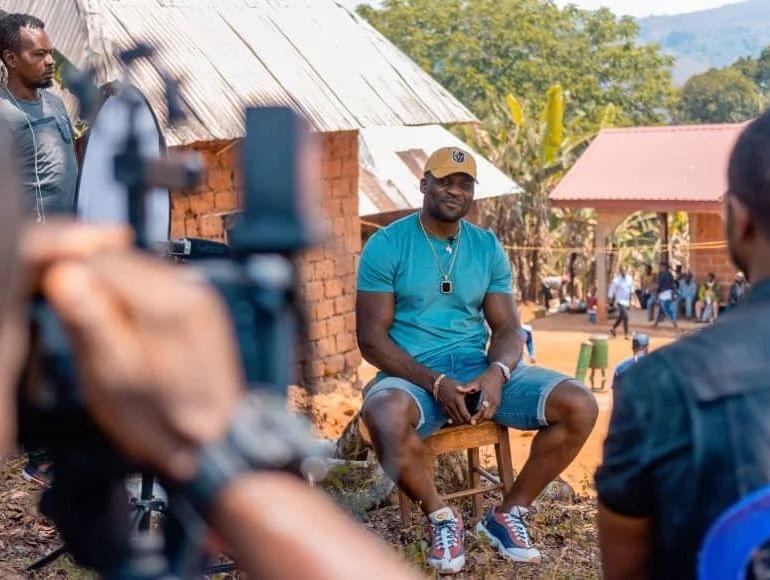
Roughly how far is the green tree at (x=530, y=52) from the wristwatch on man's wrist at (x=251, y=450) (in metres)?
37.8

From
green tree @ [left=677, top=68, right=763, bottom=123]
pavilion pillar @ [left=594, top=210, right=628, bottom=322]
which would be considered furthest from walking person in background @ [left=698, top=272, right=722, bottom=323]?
green tree @ [left=677, top=68, right=763, bottom=123]

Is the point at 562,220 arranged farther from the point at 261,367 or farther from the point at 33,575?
the point at 261,367

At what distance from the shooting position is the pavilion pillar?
72.8ft

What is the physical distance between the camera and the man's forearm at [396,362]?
458cm

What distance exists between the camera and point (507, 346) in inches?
189

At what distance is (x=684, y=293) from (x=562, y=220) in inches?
152

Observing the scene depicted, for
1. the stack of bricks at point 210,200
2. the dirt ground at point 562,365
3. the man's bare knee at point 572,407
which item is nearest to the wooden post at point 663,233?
the dirt ground at point 562,365

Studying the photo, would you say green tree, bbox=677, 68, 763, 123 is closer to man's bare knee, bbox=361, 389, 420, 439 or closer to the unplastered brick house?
the unplastered brick house

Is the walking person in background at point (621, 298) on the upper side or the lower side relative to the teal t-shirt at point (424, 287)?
lower

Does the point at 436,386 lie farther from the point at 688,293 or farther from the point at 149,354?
the point at 688,293

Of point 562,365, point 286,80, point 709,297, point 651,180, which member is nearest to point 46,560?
point 286,80

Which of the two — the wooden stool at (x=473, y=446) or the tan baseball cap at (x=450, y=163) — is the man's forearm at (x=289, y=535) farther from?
the tan baseball cap at (x=450, y=163)

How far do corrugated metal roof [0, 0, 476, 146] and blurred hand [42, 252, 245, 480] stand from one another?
6831 mm

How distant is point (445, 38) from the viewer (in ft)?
138
